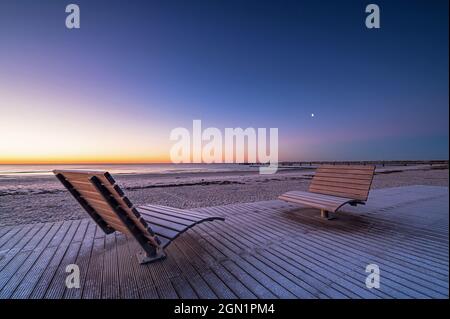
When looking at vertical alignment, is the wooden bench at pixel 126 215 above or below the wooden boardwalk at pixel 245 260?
above

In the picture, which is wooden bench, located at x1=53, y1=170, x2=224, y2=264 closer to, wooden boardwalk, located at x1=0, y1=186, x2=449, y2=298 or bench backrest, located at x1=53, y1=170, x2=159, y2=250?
bench backrest, located at x1=53, y1=170, x2=159, y2=250

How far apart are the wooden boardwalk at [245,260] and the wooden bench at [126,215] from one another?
0.39 m

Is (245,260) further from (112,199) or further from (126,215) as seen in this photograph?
(112,199)

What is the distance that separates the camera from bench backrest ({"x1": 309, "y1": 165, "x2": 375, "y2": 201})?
4.58 m

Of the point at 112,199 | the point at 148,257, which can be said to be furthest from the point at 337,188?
the point at 112,199

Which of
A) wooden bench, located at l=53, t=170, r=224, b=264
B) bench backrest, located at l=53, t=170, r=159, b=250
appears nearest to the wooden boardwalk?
wooden bench, located at l=53, t=170, r=224, b=264

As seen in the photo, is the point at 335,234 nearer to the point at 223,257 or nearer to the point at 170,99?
the point at 223,257

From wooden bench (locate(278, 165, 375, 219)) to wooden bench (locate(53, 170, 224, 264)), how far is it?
8.72 ft

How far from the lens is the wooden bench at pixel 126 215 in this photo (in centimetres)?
212

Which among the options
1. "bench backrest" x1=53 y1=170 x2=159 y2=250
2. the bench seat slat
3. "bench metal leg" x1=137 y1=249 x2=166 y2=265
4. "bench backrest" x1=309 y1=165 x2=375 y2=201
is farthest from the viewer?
"bench backrest" x1=309 y1=165 x2=375 y2=201

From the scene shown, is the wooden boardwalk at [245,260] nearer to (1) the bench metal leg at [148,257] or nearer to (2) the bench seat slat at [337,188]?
(1) the bench metal leg at [148,257]

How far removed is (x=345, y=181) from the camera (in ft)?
16.3

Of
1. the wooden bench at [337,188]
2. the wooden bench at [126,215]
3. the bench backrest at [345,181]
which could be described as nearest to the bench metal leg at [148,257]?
the wooden bench at [126,215]
